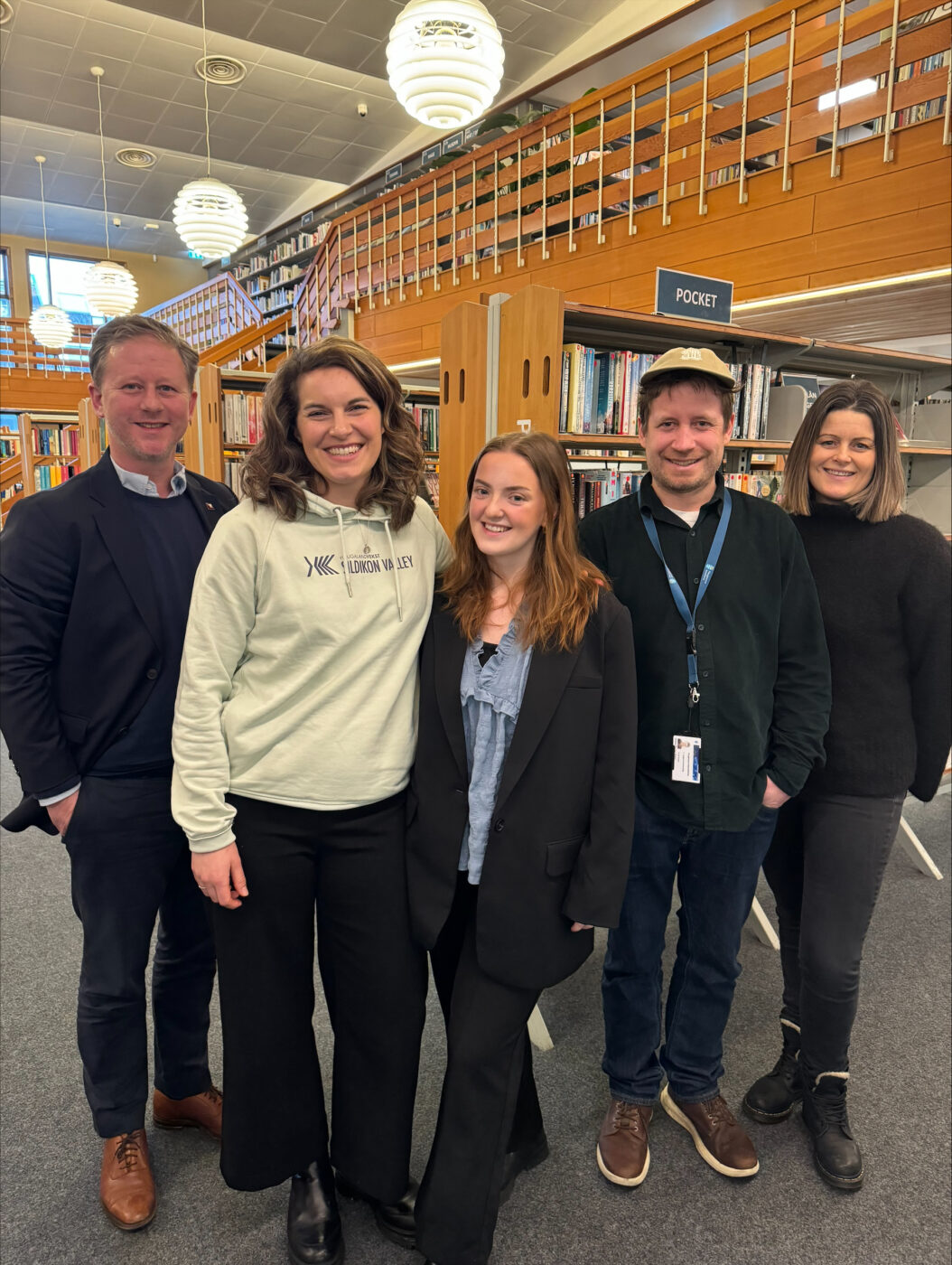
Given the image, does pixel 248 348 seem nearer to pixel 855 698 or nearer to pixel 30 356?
pixel 30 356

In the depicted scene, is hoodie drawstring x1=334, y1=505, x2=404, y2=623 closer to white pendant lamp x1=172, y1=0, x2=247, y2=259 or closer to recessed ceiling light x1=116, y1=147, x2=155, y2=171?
white pendant lamp x1=172, y1=0, x2=247, y2=259

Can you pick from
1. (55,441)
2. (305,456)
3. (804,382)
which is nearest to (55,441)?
(55,441)

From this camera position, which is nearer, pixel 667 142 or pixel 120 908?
pixel 120 908

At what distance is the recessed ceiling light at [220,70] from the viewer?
786 centimetres

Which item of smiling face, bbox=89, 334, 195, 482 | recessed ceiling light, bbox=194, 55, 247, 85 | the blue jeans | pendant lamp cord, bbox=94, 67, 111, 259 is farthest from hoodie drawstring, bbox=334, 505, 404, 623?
pendant lamp cord, bbox=94, 67, 111, 259

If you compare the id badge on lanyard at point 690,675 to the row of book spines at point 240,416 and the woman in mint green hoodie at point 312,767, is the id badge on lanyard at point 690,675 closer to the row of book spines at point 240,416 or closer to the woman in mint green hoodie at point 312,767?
the woman in mint green hoodie at point 312,767

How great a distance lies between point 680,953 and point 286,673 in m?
1.15

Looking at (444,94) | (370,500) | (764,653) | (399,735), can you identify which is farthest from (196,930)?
(444,94)

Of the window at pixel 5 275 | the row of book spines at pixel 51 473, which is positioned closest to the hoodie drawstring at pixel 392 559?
the row of book spines at pixel 51 473

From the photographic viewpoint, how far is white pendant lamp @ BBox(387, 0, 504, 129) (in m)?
4.05

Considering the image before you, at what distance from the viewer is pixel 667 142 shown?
16.3ft

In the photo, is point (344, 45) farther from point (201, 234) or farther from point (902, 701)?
point (902, 701)

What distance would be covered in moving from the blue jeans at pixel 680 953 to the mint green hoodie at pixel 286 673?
2.18 ft

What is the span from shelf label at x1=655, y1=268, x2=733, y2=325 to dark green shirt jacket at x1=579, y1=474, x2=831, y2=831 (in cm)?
129
